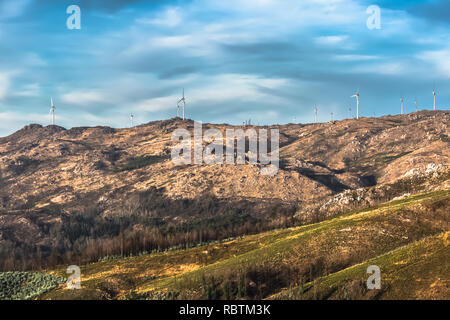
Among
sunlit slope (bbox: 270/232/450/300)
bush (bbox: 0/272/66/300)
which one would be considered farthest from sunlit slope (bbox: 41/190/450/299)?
bush (bbox: 0/272/66/300)

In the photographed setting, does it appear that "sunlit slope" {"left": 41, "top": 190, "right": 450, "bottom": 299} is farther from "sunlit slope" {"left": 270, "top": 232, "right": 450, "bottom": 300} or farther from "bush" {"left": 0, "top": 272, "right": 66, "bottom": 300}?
"bush" {"left": 0, "top": 272, "right": 66, "bottom": 300}

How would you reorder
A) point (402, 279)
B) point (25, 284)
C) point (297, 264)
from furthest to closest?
point (25, 284)
point (297, 264)
point (402, 279)

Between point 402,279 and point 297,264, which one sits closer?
point 402,279

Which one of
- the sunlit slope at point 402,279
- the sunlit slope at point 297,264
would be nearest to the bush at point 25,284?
the sunlit slope at point 297,264

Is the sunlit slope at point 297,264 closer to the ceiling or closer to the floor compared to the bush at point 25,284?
closer to the ceiling

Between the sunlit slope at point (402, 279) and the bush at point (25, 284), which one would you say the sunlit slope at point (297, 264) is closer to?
the sunlit slope at point (402, 279)

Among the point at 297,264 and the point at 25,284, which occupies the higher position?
the point at 297,264

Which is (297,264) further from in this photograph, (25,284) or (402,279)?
(25,284)

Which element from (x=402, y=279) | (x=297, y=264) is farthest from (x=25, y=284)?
(x=402, y=279)

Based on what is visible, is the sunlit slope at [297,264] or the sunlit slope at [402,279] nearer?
the sunlit slope at [402,279]

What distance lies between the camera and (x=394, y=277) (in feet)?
221
